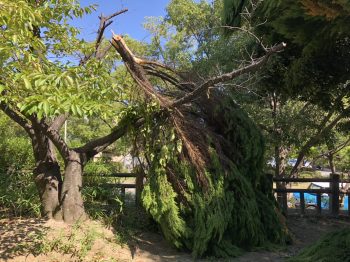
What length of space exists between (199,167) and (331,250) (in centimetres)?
305

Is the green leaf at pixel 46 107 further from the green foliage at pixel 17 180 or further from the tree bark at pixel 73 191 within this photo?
the green foliage at pixel 17 180

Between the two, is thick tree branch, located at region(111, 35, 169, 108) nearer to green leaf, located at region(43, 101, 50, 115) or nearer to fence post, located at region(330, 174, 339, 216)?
green leaf, located at region(43, 101, 50, 115)

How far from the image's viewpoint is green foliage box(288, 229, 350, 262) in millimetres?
4516

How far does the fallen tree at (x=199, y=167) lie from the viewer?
725 centimetres

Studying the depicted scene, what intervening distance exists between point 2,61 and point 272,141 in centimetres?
843

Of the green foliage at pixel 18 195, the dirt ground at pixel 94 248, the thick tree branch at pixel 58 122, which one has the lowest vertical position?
the dirt ground at pixel 94 248

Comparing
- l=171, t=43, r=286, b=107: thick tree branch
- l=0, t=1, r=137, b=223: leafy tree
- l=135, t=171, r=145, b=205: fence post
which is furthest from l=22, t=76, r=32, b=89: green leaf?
l=135, t=171, r=145, b=205: fence post

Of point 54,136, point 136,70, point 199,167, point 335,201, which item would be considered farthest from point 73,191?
point 335,201

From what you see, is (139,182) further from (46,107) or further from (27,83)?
(27,83)

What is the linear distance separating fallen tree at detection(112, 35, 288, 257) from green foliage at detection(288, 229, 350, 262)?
2327 millimetres

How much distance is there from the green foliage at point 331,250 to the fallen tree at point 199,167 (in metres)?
2.33

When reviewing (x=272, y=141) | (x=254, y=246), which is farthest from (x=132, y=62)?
(x=272, y=141)

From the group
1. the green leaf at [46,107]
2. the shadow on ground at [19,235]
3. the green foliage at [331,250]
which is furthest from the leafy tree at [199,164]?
the green leaf at [46,107]

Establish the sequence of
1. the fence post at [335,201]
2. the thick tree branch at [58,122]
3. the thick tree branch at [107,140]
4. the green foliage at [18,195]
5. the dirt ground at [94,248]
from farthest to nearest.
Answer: the fence post at [335,201] → the green foliage at [18,195] → the thick tree branch at [58,122] → the thick tree branch at [107,140] → the dirt ground at [94,248]
